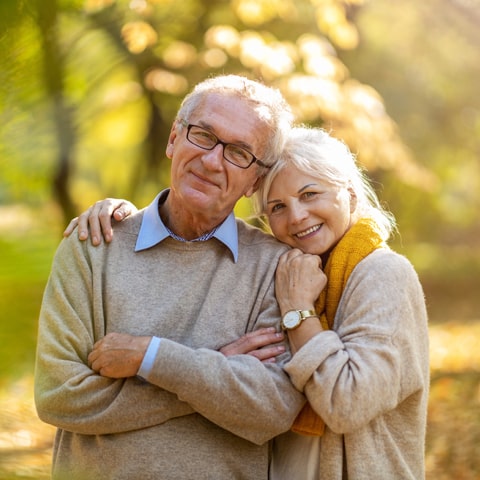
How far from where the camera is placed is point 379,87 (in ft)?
30.3

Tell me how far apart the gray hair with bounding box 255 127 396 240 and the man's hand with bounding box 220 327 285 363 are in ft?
1.49

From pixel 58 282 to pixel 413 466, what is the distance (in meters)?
1.21

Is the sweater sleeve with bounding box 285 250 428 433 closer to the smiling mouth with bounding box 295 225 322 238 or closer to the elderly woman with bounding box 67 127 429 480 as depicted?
the elderly woman with bounding box 67 127 429 480

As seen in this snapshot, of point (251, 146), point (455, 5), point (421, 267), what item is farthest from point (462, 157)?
point (251, 146)

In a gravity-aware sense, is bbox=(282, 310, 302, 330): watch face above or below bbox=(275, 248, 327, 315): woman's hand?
below

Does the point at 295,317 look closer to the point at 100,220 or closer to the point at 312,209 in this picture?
the point at 312,209

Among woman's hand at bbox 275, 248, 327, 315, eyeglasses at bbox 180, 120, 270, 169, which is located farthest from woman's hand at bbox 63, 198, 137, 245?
woman's hand at bbox 275, 248, 327, 315

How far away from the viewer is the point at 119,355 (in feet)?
6.55

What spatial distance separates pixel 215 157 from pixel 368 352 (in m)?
0.78

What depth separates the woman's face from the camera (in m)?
2.21

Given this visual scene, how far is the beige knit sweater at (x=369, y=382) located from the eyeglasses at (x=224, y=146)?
51 centimetres

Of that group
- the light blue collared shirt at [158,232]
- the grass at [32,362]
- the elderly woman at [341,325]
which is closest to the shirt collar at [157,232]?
the light blue collared shirt at [158,232]

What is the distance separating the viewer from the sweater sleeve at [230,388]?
1.94m

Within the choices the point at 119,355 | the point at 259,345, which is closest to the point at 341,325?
the point at 259,345
